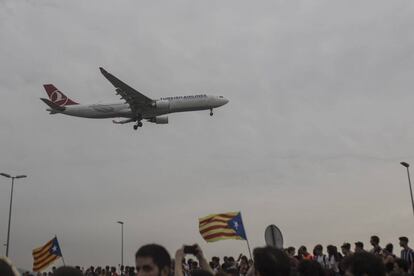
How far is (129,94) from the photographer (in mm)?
52062

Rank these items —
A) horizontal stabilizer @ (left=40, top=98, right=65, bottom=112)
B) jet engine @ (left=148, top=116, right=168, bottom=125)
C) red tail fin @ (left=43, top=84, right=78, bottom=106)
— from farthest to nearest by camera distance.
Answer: red tail fin @ (left=43, top=84, right=78, bottom=106) < horizontal stabilizer @ (left=40, top=98, right=65, bottom=112) < jet engine @ (left=148, top=116, right=168, bottom=125)

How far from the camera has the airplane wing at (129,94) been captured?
51.2 m

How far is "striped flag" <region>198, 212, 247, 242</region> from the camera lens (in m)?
19.6

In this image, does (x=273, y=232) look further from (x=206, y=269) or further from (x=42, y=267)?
(x=42, y=267)

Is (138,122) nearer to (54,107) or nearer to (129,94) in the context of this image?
(129,94)

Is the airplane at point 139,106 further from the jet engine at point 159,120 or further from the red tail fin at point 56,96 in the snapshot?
the red tail fin at point 56,96

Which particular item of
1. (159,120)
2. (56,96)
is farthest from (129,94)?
(56,96)

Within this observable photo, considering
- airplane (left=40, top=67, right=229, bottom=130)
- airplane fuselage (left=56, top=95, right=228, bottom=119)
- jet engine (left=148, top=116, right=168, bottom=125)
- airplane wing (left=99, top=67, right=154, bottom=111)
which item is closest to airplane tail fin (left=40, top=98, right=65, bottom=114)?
airplane (left=40, top=67, right=229, bottom=130)

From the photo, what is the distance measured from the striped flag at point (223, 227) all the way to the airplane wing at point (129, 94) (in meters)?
32.9

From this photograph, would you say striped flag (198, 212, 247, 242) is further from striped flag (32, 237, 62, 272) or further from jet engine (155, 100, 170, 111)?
jet engine (155, 100, 170, 111)

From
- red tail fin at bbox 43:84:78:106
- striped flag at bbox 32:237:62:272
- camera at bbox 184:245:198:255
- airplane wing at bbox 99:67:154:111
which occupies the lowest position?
camera at bbox 184:245:198:255

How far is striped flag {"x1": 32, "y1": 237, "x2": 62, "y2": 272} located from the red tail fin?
1430 inches

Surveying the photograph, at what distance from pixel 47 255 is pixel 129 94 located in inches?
1078

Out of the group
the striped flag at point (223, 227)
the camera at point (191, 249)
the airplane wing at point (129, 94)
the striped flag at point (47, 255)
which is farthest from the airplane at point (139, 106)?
the camera at point (191, 249)
